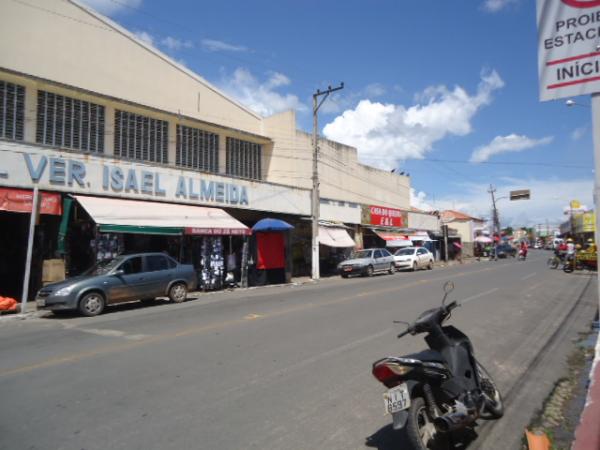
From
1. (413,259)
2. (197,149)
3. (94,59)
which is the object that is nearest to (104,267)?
(94,59)

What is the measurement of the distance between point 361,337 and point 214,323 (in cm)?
359

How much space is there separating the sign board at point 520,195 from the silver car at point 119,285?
142 ft

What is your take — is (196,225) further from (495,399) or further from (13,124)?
(495,399)

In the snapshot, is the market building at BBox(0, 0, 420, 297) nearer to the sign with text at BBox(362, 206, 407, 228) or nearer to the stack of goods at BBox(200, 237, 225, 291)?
the stack of goods at BBox(200, 237, 225, 291)

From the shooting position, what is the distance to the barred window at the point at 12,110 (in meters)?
16.0

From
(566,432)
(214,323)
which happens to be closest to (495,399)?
(566,432)

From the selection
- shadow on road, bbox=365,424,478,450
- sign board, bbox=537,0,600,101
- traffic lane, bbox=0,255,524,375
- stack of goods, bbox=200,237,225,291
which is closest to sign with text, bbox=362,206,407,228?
stack of goods, bbox=200,237,225,291

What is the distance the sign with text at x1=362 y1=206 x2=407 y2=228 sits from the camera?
33.8 metres

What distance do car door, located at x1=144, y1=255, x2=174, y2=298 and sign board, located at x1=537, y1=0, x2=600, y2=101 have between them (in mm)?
12256

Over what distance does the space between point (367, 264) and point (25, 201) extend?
57.6 feet

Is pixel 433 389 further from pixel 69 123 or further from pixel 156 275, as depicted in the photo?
pixel 69 123

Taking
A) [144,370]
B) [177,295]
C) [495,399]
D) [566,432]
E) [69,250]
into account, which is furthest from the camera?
[69,250]

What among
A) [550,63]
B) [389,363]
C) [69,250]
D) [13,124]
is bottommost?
[389,363]

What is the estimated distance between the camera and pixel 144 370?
6453 mm
